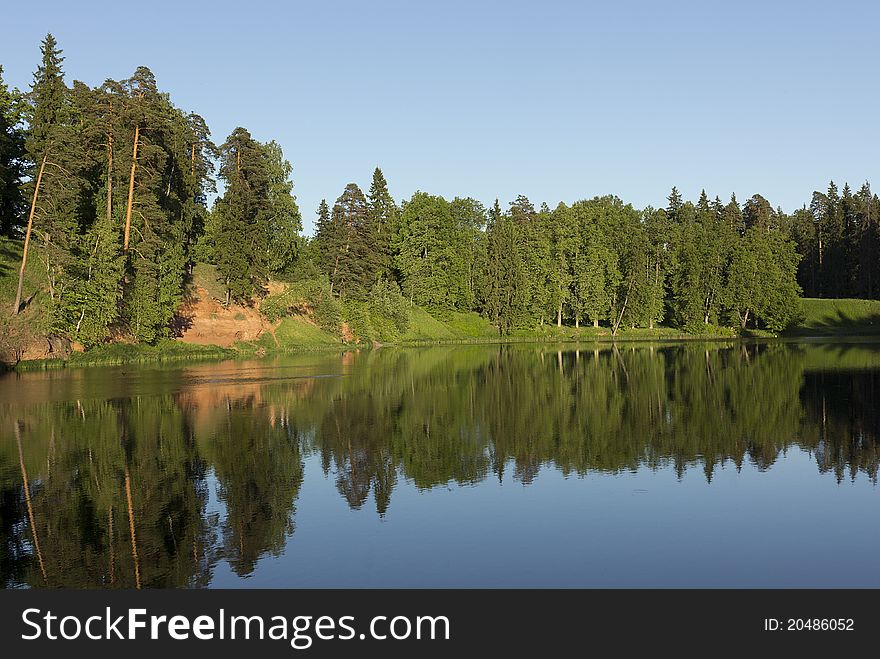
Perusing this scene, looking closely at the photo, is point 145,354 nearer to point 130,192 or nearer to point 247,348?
point 130,192

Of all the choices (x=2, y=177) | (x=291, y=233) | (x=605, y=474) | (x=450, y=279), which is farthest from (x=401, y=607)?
(x=450, y=279)

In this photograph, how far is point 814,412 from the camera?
116 ft

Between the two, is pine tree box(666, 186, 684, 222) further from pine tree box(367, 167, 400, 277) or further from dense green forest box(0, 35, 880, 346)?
pine tree box(367, 167, 400, 277)

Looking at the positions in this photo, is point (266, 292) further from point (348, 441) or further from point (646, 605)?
point (646, 605)

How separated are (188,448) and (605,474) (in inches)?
564

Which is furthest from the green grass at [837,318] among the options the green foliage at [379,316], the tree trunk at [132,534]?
the tree trunk at [132,534]

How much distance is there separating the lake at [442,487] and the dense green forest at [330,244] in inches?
1070

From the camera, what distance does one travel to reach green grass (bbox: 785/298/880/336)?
127 m

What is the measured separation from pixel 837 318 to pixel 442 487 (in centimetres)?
12785

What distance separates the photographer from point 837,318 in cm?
13175

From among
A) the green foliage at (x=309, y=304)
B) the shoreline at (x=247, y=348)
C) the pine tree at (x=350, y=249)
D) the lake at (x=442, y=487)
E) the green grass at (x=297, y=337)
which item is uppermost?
the pine tree at (x=350, y=249)

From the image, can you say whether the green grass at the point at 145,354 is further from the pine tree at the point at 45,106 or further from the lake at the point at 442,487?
the lake at the point at 442,487

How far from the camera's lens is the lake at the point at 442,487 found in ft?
49.8

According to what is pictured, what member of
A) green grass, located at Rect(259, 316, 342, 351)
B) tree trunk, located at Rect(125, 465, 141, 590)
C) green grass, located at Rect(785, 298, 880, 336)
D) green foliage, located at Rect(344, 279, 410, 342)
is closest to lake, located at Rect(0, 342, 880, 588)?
tree trunk, located at Rect(125, 465, 141, 590)
